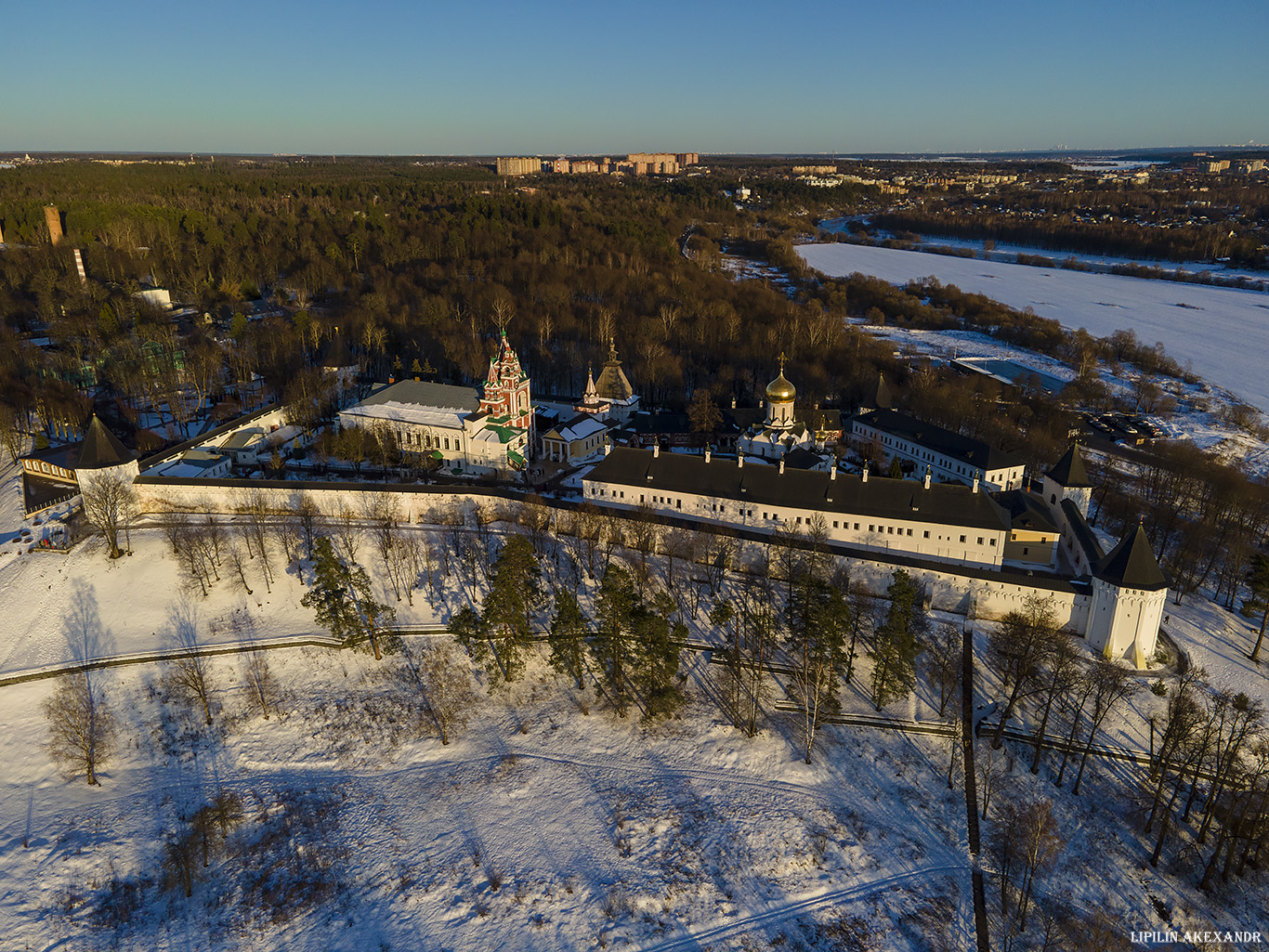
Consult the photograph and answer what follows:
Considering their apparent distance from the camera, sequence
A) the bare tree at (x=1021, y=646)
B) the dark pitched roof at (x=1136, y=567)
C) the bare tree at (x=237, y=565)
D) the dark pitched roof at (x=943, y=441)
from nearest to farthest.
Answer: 1. the bare tree at (x=1021, y=646)
2. the dark pitched roof at (x=1136, y=567)
3. the bare tree at (x=237, y=565)
4. the dark pitched roof at (x=943, y=441)

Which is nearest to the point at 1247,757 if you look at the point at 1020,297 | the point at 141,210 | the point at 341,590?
the point at 341,590

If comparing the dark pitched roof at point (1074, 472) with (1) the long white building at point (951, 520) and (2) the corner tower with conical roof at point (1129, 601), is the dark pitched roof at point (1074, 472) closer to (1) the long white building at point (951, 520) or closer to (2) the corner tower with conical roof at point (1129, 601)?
(1) the long white building at point (951, 520)

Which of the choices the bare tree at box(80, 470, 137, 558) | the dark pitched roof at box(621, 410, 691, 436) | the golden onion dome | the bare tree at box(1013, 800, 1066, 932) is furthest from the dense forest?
the bare tree at box(1013, 800, 1066, 932)

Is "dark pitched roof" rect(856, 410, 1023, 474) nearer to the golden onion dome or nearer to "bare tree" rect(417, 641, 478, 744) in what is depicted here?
the golden onion dome

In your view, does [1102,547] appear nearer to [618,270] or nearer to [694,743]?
→ [694,743]

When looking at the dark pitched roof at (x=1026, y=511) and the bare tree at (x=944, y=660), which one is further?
the dark pitched roof at (x=1026, y=511)

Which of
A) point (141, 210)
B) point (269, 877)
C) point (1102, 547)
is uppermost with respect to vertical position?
point (141, 210)

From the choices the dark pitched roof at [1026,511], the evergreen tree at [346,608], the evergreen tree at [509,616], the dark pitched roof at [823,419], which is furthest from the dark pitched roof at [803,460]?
the evergreen tree at [346,608]
